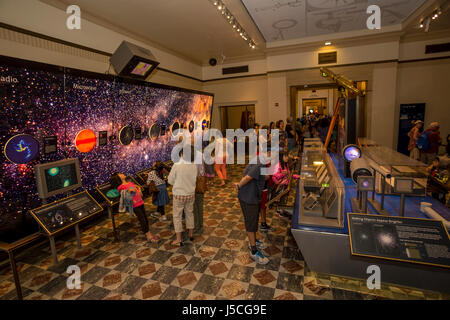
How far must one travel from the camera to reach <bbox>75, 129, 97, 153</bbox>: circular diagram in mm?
3972

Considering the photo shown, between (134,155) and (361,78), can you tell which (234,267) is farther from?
(361,78)

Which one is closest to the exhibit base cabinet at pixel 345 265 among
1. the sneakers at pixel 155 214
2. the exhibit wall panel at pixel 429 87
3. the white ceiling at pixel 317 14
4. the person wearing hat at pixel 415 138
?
the sneakers at pixel 155 214

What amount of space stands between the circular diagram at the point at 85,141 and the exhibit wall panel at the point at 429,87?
9901mm

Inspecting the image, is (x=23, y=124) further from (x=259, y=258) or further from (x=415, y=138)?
(x=415, y=138)

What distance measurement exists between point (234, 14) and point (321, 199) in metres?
5.15

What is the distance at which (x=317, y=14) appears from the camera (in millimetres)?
6289

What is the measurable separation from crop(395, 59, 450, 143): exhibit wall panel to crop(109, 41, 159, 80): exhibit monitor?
8675 millimetres

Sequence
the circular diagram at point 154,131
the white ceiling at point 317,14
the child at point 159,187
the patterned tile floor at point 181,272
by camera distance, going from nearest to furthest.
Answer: the patterned tile floor at point 181,272 < the child at point 159,187 < the white ceiling at point 317,14 < the circular diagram at point 154,131

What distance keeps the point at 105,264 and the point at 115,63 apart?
3.90 m

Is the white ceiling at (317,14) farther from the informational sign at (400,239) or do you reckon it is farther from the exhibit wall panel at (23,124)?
the informational sign at (400,239)

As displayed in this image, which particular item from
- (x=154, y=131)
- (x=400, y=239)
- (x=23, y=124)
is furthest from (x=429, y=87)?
(x=23, y=124)

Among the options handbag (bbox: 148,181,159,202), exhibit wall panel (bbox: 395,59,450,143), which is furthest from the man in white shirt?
exhibit wall panel (bbox: 395,59,450,143)

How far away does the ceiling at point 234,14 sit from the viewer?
17.2 feet
